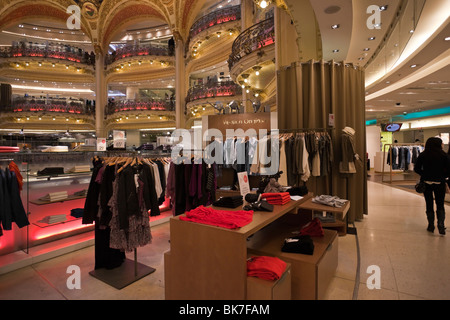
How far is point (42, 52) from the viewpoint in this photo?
16984 mm

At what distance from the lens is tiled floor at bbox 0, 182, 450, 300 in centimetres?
248

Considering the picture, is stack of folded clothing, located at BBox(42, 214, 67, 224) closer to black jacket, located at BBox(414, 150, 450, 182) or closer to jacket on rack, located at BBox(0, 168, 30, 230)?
jacket on rack, located at BBox(0, 168, 30, 230)

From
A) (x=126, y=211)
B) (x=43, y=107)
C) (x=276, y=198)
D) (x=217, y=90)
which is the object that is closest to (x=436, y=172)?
(x=276, y=198)

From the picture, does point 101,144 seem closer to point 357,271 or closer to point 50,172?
point 50,172

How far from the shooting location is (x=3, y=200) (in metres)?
2.74

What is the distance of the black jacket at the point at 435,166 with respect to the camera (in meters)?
3.90

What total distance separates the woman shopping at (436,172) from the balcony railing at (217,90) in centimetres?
1195

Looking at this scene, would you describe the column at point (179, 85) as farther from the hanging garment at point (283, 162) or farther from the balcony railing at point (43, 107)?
the hanging garment at point (283, 162)

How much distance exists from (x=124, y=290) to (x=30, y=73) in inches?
874

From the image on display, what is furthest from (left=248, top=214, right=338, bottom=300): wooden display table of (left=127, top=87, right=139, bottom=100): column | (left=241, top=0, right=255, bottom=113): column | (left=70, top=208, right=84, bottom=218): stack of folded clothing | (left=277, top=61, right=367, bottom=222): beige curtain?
(left=127, top=87, right=139, bottom=100): column

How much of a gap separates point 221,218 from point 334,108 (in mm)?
3775
